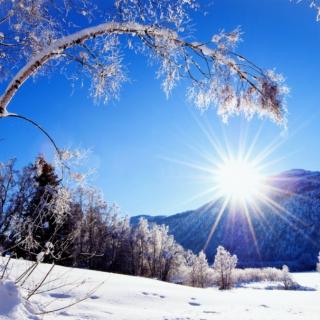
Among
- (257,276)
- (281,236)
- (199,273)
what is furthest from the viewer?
(281,236)

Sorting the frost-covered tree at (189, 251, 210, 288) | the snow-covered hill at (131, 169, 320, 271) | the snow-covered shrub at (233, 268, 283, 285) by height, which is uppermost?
the snow-covered hill at (131, 169, 320, 271)

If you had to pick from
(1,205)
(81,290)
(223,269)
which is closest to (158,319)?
(81,290)

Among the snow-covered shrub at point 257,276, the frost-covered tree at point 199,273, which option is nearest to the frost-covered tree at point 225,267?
the frost-covered tree at point 199,273

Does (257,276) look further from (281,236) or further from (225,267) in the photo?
(281,236)

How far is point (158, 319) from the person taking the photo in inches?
258

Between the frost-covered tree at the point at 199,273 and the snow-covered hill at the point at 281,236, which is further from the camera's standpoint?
the snow-covered hill at the point at 281,236

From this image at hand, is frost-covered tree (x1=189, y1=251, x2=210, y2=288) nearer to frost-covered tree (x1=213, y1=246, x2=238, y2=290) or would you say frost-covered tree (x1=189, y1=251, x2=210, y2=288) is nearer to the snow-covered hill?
frost-covered tree (x1=213, y1=246, x2=238, y2=290)

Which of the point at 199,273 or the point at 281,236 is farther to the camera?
the point at 281,236

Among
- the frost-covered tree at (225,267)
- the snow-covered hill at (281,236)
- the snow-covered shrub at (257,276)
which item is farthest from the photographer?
the snow-covered hill at (281,236)

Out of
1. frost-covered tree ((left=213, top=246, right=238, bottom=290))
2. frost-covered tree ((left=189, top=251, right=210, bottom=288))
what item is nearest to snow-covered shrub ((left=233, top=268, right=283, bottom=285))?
frost-covered tree ((left=213, top=246, right=238, bottom=290))

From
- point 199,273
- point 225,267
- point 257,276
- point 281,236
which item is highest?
point 281,236

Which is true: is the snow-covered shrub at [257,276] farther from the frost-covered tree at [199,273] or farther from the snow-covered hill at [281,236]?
the snow-covered hill at [281,236]

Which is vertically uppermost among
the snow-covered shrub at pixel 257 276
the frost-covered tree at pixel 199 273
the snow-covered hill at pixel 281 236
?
the snow-covered hill at pixel 281 236

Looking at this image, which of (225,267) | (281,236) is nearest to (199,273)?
(225,267)
